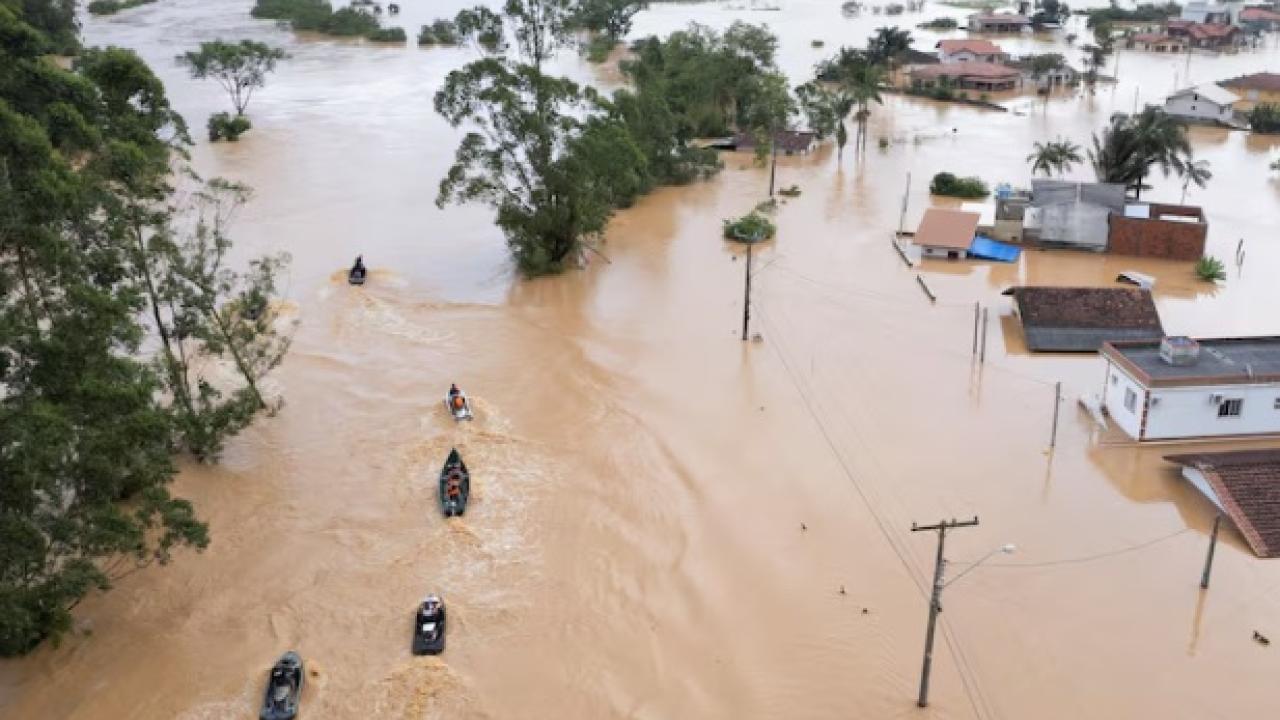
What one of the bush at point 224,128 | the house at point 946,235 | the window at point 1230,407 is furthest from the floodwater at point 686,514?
the bush at point 224,128

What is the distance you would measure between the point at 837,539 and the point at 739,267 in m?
18.3

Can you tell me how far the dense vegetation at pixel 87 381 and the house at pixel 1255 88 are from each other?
63.2 meters

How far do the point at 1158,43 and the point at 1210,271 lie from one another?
183 feet

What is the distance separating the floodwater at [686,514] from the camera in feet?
59.1

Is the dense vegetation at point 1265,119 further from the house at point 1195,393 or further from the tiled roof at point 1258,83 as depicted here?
the house at point 1195,393

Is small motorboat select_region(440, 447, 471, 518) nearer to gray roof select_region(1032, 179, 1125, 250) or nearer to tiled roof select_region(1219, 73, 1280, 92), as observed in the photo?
gray roof select_region(1032, 179, 1125, 250)

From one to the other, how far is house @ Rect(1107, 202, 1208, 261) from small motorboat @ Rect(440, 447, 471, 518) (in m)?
27.3

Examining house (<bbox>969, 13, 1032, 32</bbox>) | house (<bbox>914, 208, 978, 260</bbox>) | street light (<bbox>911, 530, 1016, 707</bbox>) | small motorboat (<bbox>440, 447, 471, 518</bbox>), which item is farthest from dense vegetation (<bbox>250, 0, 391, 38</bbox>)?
street light (<bbox>911, 530, 1016, 707</bbox>)

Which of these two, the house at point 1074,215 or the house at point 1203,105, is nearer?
the house at point 1074,215

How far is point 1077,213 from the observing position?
129 feet

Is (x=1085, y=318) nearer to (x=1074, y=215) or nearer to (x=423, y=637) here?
(x=1074, y=215)

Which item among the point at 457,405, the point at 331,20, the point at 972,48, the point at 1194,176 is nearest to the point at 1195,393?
the point at 457,405

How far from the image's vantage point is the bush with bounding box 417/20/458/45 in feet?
293

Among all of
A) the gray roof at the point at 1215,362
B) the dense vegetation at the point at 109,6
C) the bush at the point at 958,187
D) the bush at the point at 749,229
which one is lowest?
the gray roof at the point at 1215,362
